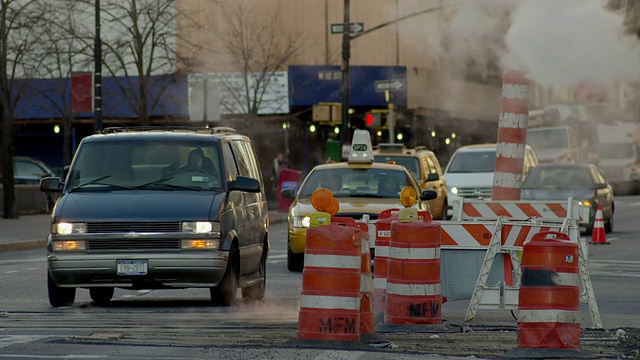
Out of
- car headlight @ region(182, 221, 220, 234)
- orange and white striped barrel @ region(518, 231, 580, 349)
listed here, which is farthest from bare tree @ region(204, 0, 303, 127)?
orange and white striped barrel @ region(518, 231, 580, 349)

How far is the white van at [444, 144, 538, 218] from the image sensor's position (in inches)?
1241

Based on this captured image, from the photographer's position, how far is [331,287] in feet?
32.6

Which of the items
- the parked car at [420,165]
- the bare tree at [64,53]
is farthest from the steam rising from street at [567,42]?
the bare tree at [64,53]

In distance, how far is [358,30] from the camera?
34.2 meters

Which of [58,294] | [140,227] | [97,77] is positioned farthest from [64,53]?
[140,227]

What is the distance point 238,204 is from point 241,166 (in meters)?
1.05

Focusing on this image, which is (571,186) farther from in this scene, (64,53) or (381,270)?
(64,53)

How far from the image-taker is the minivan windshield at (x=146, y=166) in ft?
47.2

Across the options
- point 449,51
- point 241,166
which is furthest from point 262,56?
point 241,166

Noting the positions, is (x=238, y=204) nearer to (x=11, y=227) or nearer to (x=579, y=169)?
(x=579, y=169)

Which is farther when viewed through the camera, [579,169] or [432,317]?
[579,169]

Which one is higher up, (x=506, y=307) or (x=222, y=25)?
(x=222, y=25)

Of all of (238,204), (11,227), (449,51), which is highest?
(449,51)

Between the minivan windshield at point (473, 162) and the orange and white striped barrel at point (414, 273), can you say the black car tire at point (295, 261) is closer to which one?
the orange and white striped barrel at point (414, 273)
